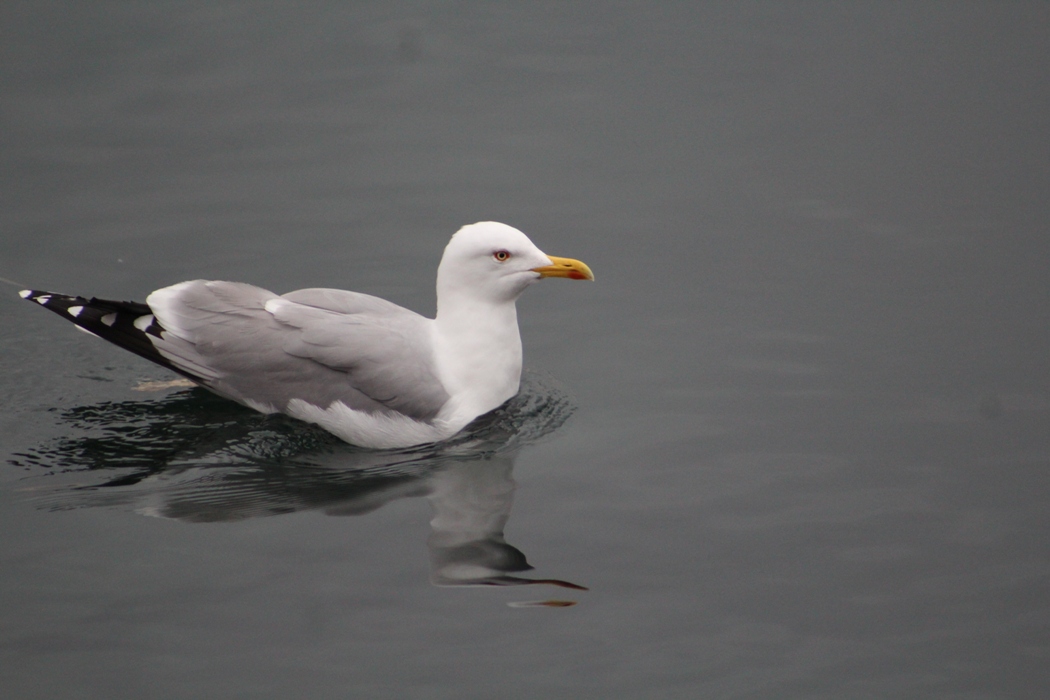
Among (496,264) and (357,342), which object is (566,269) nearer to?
(496,264)

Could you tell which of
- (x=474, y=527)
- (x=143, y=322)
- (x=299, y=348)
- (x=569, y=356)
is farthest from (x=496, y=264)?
(x=143, y=322)

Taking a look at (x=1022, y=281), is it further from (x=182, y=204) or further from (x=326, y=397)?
(x=182, y=204)

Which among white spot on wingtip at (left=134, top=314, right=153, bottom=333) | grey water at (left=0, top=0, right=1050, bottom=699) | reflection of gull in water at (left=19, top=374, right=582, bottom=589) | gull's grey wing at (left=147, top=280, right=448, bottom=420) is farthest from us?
white spot on wingtip at (left=134, top=314, right=153, bottom=333)

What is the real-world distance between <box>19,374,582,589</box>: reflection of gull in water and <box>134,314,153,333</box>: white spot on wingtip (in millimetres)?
579

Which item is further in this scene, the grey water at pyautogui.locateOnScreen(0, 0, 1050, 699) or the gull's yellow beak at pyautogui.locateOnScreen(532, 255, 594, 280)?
the gull's yellow beak at pyautogui.locateOnScreen(532, 255, 594, 280)

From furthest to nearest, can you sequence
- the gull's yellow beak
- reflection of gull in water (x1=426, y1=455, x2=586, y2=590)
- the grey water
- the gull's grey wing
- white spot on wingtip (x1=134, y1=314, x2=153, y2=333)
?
white spot on wingtip (x1=134, y1=314, x2=153, y2=333), the gull's yellow beak, the gull's grey wing, reflection of gull in water (x1=426, y1=455, x2=586, y2=590), the grey water

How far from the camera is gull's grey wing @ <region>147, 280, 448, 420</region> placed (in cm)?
720

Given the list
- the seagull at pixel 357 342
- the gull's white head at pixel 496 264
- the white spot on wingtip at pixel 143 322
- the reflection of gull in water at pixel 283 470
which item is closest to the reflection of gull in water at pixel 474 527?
the reflection of gull in water at pixel 283 470

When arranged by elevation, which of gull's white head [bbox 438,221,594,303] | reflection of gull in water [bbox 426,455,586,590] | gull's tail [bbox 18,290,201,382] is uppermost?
gull's white head [bbox 438,221,594,303]

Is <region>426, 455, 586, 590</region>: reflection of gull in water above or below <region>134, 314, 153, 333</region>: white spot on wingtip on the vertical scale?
below

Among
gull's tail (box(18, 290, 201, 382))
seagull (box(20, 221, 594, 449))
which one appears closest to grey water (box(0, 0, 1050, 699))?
seagull (box(20, 221, 594, 449))

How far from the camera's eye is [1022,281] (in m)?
8.73

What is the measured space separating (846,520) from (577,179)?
441 centimetres

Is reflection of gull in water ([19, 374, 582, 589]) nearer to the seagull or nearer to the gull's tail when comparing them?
the seagull
